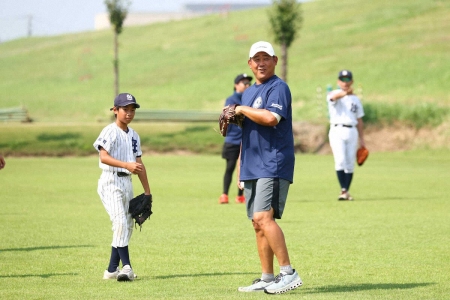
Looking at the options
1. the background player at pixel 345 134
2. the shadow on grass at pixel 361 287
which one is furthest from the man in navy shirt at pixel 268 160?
the background player at pixel 345 134

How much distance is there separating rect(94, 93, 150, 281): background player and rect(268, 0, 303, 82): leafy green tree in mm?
31214

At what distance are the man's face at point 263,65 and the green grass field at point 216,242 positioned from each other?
2015 millimetres

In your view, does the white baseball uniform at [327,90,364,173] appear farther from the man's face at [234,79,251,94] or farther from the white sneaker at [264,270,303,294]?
the white sneaker at [264,270,303,294]

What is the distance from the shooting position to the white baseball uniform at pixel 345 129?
56.9 feet

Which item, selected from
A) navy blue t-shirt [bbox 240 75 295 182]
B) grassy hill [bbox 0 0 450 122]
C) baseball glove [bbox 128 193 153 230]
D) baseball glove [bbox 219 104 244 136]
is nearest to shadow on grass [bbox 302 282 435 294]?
navy blue t-shirt [bbox 240 75 295 182]

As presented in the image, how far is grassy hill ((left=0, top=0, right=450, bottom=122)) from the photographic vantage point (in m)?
55.4

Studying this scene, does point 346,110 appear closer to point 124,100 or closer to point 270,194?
point 124,100

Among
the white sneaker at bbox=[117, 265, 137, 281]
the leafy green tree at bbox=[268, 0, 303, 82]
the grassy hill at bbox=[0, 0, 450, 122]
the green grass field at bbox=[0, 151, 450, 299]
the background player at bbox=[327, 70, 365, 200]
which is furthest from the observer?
the grassy hill at bbox=[0, 0, 450, 122]

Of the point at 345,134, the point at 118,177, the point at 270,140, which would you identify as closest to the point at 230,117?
the point at 270,140

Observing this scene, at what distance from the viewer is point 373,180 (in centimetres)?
2211

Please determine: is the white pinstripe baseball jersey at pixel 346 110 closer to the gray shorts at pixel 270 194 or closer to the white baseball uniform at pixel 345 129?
the white baseball uniform at pixel 345 129

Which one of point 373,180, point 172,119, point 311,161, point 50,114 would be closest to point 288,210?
point 373,180

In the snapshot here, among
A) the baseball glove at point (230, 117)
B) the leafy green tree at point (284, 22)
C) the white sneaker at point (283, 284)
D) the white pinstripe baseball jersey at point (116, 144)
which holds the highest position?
the leafy green tree at point (284, 22)

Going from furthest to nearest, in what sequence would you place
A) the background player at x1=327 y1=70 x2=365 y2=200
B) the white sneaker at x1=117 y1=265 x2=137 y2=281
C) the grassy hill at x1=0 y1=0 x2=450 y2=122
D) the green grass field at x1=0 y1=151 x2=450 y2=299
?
the grassy hill at x1=0 y1=0 x2=450 y2=122
the background player at x1=327 y1=70 x2=365 y2=200
the white sneaker at x1=117 y1=265 x2=137 y2=281
the green grass field at x1=0 y1=151 x2=450 y2=299
